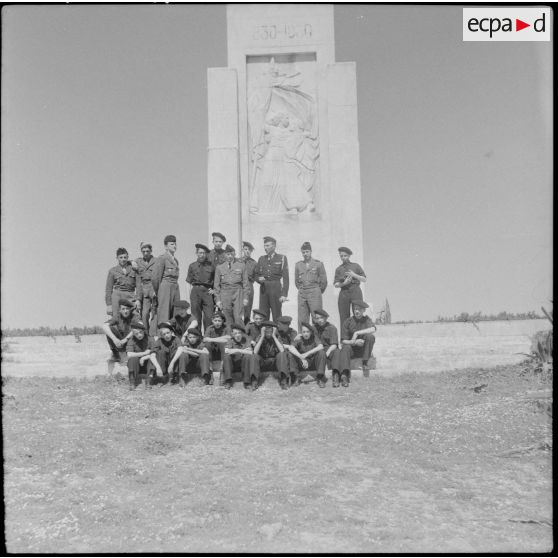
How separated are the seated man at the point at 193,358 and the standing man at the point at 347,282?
2089mm

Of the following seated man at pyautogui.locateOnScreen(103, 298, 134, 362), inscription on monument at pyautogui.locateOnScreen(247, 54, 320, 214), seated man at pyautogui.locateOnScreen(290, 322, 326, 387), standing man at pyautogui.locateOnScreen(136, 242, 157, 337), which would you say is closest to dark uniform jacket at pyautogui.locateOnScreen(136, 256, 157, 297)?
standing man at pyautogui.locateOnScreen(136, 242, 157, 337)

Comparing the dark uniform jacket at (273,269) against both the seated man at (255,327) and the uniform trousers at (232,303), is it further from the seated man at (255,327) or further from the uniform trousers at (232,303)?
the seated man at (255,327)

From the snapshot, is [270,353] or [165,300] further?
[165,300]

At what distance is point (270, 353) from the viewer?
28.5 feet

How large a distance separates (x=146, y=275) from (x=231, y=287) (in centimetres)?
129

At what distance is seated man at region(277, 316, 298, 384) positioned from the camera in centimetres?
849

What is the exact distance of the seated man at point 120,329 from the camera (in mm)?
9117

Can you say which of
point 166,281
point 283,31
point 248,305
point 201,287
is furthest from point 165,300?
point 283,31

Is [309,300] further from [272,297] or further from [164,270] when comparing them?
[164,270]

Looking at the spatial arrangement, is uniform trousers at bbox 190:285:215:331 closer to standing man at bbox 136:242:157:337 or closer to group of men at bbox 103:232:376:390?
group of men at bbox 103:232:376:390

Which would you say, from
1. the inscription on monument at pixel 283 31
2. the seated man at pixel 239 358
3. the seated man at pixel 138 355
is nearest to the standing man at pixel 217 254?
the seated man at pixel 239 358

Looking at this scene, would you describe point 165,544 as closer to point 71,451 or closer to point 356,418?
point 71,451

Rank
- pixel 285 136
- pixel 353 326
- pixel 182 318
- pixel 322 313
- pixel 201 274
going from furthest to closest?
pixel 285 136
pixel 201 274
pixel 182 318
pixel 353 326
pixel 322 313

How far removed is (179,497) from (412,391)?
3.73 m
